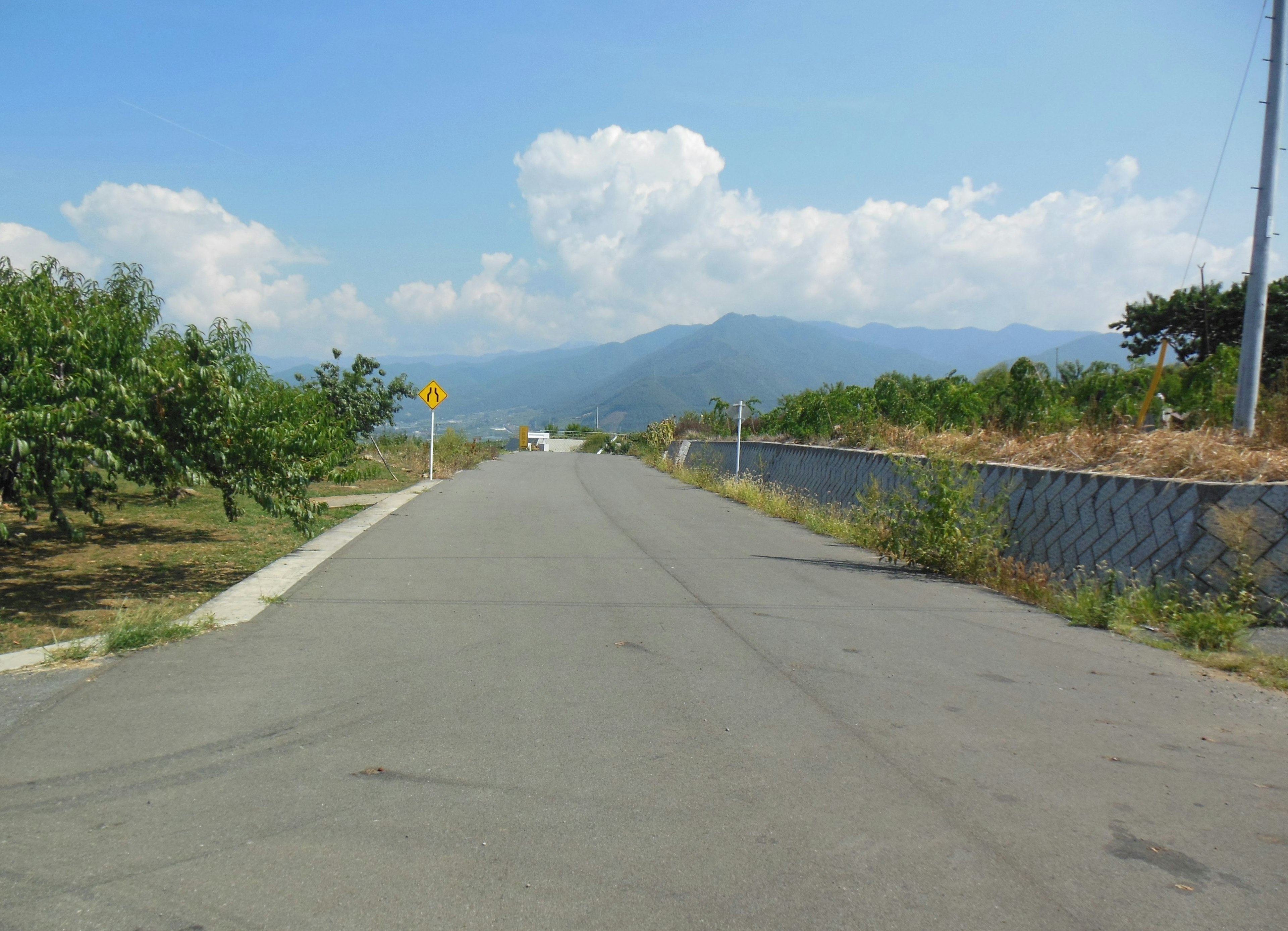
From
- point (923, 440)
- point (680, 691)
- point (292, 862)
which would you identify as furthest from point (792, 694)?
point (923, 440)

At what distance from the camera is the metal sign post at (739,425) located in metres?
26.0

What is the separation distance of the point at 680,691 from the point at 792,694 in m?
0.72

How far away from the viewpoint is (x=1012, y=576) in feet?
35.0

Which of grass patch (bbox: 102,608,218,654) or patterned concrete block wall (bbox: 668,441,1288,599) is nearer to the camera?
grass patch (bbox: 102,608,218,654)

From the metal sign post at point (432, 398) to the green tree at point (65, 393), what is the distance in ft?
71.1

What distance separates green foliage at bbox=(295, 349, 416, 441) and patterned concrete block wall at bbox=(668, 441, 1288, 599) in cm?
1531

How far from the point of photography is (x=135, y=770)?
15.1 feet

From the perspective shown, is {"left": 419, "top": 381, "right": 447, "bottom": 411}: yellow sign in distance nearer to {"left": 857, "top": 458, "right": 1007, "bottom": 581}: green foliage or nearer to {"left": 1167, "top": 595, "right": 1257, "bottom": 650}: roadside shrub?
{"left": 857, "top": 458, "right": 1007, "bottom": 581}: green foliage

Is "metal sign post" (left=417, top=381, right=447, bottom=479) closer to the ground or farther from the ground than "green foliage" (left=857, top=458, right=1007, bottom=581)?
farther from the ground

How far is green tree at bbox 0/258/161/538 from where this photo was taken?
21.9 feet

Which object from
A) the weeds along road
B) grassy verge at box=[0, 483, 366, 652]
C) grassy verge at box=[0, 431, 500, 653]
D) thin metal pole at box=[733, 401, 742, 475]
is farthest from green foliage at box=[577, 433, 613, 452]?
the weeds along road

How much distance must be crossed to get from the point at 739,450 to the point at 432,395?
10.3 m

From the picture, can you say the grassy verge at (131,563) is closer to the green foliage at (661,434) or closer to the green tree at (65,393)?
the green tree at (65,393)

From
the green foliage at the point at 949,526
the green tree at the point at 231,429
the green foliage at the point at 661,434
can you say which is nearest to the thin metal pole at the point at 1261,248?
the green foliage at the point at 949,526
